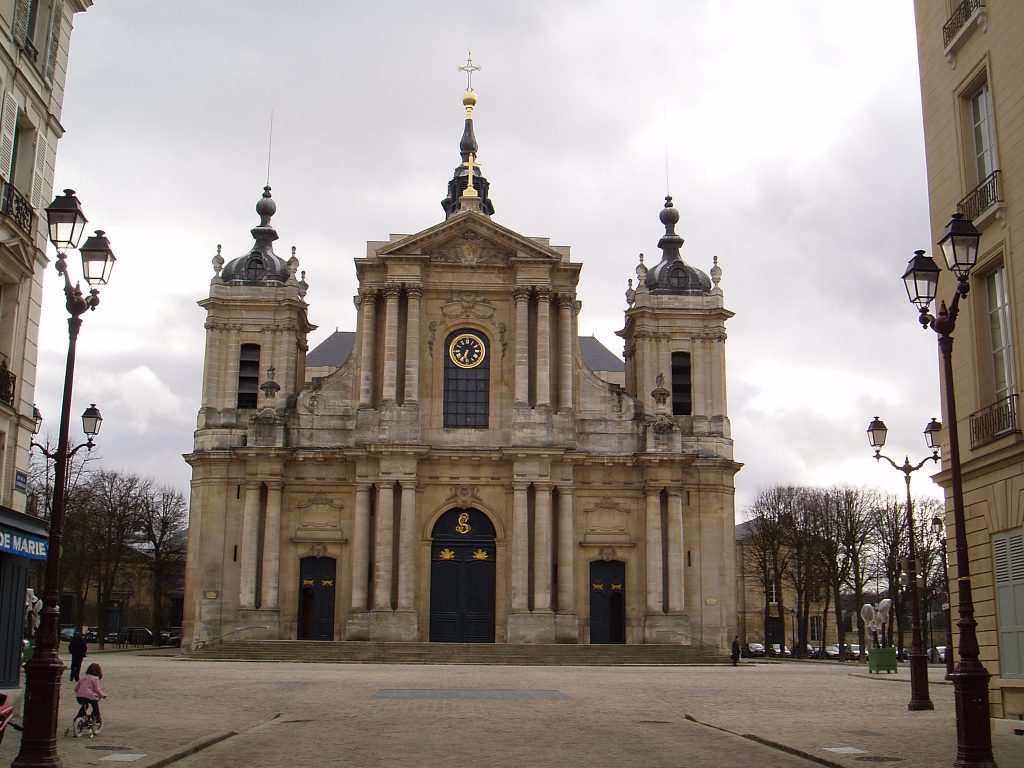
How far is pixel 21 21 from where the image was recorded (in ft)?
59.6

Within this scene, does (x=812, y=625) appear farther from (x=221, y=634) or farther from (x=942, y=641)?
(x=221, y=634)

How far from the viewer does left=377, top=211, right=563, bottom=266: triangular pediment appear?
147 feet

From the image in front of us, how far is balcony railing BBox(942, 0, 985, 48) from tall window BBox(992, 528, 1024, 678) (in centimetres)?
732

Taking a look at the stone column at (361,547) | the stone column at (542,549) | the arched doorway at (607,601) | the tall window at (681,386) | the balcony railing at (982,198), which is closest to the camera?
the balcony railing at (982,198)

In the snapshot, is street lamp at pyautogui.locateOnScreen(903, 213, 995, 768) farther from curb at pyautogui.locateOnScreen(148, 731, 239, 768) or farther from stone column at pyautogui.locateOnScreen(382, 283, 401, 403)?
stone column at pyautogui.locateOnScreen(382, 283, 401, 403)

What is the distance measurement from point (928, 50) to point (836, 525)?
132 feet

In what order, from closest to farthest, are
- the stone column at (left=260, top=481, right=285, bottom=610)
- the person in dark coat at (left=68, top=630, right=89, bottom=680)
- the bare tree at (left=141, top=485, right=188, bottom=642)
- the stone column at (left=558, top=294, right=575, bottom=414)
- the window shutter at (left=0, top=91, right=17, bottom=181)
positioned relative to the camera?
the window shutter at (left=0, top=91, right=17, bottom=181) → the person in dark coat at (left=68, top=630, right=89, bottom=680) → the stone column at (left=260, top=481, right=285, bottom=610) → the stone column at (left=558, top=294, right=575, bottom=414) → the bare tree at (left=141, top=485, right=188, bottom=642)

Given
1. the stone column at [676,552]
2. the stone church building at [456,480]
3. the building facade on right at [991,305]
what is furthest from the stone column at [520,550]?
the building facade on right at [991,305]

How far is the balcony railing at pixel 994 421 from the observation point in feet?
49.1

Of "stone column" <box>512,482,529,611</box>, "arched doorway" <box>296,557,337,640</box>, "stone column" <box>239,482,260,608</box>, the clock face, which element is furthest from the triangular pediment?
"arched doorway" <box>296,557,337,640</box>

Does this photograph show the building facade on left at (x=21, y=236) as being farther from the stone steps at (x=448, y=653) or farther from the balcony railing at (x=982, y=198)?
the stone steps at (x=448, y=653)

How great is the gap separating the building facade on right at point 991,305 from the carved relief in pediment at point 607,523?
26.6 meters

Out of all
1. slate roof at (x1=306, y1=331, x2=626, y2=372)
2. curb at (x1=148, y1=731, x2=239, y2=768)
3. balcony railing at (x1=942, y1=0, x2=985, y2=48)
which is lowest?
curb at (x1=148, y1=731, x2=239, y2=768)

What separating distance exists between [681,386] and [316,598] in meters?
17.1
